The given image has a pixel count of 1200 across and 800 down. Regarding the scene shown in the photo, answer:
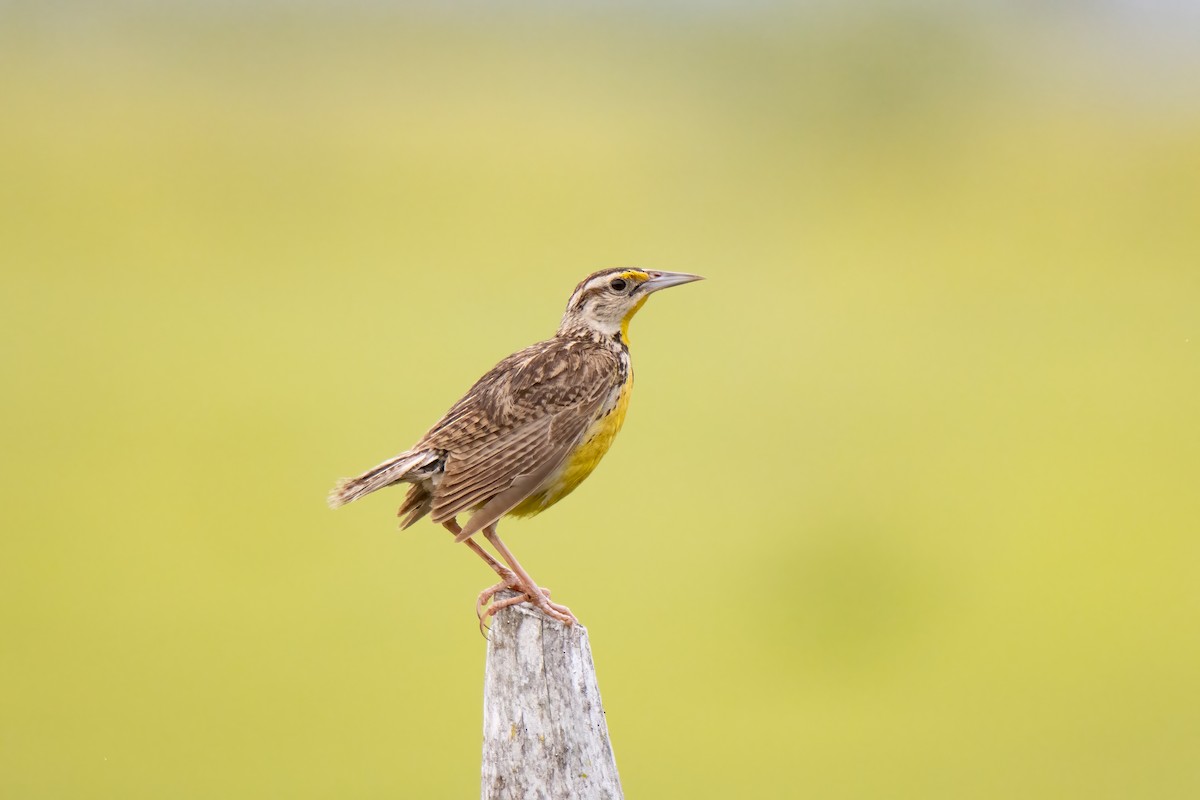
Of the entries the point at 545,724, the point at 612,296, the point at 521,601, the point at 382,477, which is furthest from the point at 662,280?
the point at 545,724

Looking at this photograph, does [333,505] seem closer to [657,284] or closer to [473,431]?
[473,431]

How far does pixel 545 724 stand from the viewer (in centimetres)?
203

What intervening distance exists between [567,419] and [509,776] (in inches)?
32.9

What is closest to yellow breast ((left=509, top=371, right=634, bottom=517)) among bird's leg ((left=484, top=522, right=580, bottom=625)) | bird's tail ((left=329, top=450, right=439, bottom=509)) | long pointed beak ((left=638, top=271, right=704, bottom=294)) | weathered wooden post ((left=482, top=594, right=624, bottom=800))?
bird's leg ((left=484, top=522, right=580, bottom=625))

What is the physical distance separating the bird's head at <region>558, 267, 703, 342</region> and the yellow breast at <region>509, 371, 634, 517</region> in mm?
272

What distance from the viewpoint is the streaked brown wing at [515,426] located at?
255 cm

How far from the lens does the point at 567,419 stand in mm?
2627

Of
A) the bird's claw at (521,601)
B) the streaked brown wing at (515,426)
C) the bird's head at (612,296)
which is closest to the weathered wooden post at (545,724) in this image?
the bird's claw at (521,601)

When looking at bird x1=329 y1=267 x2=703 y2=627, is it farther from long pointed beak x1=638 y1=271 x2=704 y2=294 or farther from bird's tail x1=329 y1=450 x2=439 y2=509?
long pointed beak x1=638 y1=271 x2=704 y2=294

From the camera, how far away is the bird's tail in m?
2.55

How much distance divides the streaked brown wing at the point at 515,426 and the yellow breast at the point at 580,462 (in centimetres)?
3

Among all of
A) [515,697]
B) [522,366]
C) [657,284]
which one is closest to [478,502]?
[522,366]

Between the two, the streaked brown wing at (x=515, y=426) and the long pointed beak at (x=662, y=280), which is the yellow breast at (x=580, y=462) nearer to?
the streaked brown wing at (x=515, y=426)

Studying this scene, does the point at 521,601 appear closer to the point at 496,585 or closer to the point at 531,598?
the point at 531,598
